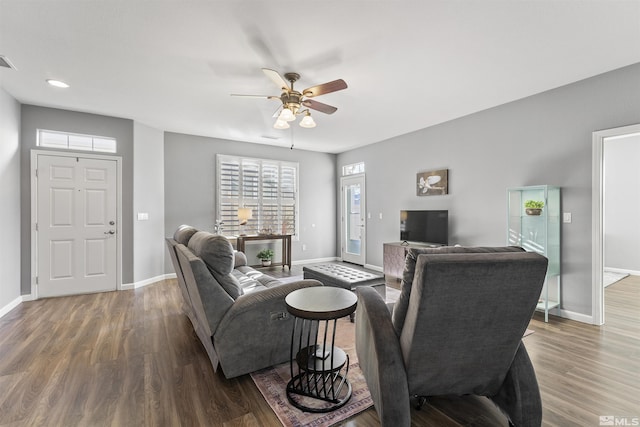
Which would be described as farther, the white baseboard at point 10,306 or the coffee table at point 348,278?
the white baseboard at point 10,306

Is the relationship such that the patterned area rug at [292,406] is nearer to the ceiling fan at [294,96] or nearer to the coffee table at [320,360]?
the coffee table at [320,360]

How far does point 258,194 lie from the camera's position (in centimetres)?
617

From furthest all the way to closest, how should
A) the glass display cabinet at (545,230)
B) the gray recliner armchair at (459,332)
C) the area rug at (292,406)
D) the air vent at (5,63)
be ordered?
the glass display cabinet at (545,230) → the air vent at (5,63) → the area rug at (292,406) → the gray recliner armchair at (459,332)

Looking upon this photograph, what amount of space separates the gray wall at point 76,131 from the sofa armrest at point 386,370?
14.5ft

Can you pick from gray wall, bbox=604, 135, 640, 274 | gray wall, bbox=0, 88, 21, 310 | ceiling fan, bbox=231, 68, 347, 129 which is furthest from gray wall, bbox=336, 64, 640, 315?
gray wall, bbox=0, 88, 21, 310

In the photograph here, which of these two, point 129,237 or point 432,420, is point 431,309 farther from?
point 129,237

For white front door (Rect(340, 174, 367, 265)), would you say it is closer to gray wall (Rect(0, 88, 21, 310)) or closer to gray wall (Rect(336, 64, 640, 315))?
gray wall (Rect(336, 64, 640, 315))

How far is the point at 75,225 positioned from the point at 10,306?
3.95 feet

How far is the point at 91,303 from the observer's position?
3.85 metres

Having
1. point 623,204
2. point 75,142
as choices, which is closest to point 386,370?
point 75,142

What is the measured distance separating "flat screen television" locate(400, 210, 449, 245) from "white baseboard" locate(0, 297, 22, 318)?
18.3ft

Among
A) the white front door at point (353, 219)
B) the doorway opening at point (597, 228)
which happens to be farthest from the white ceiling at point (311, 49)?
the white front door at point (353, 219)

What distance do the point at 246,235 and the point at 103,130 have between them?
9.34ft

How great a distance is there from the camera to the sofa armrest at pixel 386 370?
1399mm
